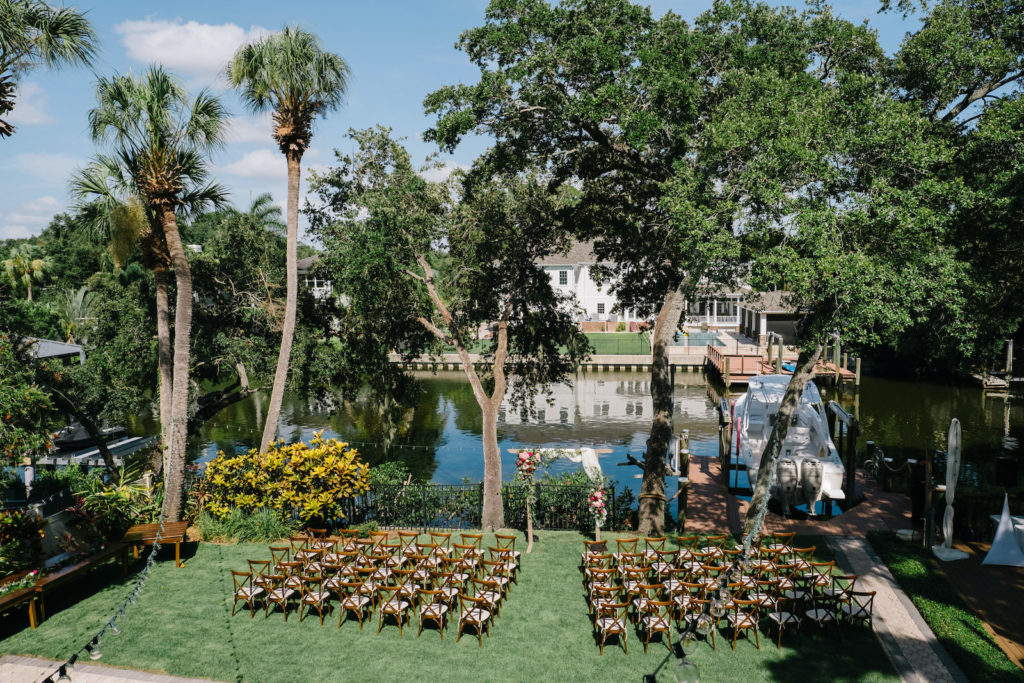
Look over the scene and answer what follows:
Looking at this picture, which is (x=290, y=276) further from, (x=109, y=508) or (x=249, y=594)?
(x=249, y=594)

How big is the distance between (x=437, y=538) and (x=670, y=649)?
632 centimetres

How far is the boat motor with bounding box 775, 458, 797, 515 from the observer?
626 inches

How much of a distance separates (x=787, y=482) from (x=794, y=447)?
7.46ft

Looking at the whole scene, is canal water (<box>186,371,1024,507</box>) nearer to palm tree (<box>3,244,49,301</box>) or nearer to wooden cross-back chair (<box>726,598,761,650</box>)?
palm tree (<box>3,244,49,301</box>)

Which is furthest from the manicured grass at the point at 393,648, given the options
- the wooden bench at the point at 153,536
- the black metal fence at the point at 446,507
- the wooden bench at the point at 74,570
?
the black metal fence at the point at 446,507

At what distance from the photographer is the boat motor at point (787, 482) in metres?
15.9

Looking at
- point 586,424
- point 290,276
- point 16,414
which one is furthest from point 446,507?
point 586,424

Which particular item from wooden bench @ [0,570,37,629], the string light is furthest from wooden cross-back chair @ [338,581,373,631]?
wooden bench @ [0,570,37,629]

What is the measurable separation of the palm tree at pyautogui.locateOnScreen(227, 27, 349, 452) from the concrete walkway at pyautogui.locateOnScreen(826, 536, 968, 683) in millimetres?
13204

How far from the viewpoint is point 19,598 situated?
10.6 metres

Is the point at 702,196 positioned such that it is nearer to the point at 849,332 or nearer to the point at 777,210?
the point at 777,210

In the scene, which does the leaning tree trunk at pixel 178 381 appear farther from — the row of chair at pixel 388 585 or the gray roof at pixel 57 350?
the gray roof at pixel 57 350

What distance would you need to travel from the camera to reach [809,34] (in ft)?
50.9

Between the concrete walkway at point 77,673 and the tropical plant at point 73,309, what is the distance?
36913 millimetres
